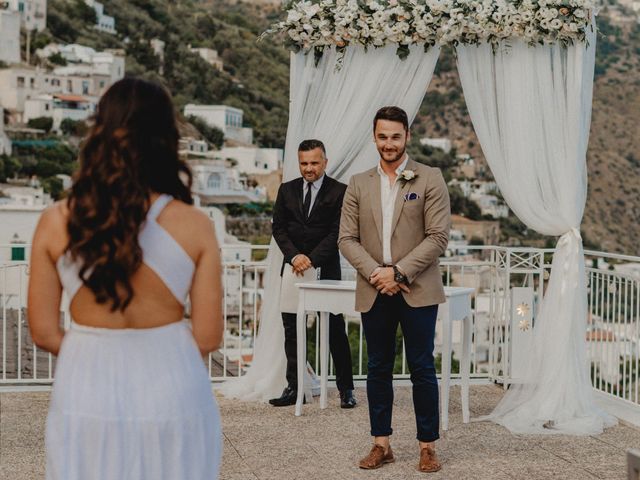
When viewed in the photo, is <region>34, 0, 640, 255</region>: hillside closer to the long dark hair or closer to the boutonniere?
the boutonniere

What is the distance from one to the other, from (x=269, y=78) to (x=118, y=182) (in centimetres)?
7518

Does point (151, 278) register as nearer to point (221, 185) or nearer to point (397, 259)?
point (397, 259)

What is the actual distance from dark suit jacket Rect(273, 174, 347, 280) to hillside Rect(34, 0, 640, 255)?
42.9m

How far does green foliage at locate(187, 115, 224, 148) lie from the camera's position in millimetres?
72438

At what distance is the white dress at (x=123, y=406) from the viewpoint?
6.28 ft

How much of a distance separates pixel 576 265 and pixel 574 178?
458mm

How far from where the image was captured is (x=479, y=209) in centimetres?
5738

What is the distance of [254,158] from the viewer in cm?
7462

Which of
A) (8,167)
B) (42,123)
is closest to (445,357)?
(8,167)

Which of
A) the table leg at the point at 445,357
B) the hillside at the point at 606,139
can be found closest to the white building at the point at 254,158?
the hillside at the point at 606,139

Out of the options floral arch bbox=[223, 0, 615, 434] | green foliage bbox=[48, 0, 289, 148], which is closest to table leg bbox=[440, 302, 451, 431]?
floral arch bbox=[223, 0, 615, 434]

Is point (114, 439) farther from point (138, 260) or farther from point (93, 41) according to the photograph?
point (93, 41)

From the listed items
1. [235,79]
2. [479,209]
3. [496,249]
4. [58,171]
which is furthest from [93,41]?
[496,249]

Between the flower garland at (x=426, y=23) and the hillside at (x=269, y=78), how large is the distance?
42.6 meters
